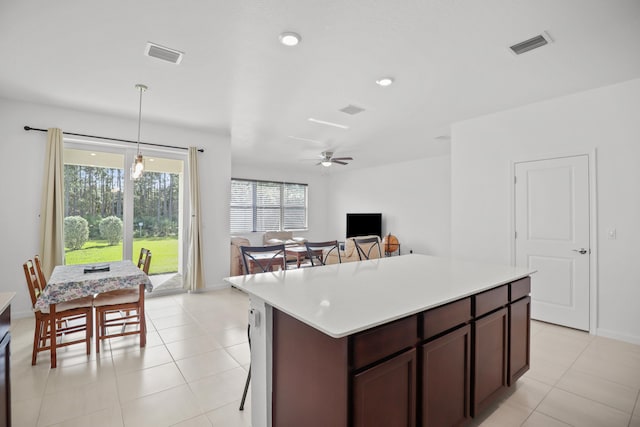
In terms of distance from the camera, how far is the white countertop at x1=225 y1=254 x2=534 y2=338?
52.3 inches

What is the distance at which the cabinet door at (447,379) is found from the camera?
1.54m

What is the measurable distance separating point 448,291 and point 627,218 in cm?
296

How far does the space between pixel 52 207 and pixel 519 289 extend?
536 cm

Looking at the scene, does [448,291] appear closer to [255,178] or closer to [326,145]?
[326,145]

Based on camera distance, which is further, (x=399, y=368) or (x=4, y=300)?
(x=4, y=300)

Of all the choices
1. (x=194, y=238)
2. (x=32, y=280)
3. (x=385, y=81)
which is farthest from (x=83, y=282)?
(x=385, y=81)

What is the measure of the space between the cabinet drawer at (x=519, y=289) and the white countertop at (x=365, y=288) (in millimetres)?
68

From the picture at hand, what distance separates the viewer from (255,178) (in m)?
8.90

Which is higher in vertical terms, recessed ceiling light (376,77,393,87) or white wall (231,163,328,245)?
recessed ceiling light (376,77,393,87)

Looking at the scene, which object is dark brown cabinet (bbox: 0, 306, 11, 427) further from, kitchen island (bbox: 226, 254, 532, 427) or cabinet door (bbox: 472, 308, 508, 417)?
cabinet door (bbox: 472, 308, 508, 417)

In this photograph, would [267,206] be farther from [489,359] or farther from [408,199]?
[489,359]

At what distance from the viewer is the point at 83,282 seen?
2760 millimetres

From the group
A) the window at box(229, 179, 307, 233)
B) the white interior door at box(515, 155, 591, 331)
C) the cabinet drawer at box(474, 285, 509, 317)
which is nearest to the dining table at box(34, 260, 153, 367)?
the cabinet drawer at box(474, 285, 509, 317)

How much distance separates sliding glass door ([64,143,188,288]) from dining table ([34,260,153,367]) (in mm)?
1285
